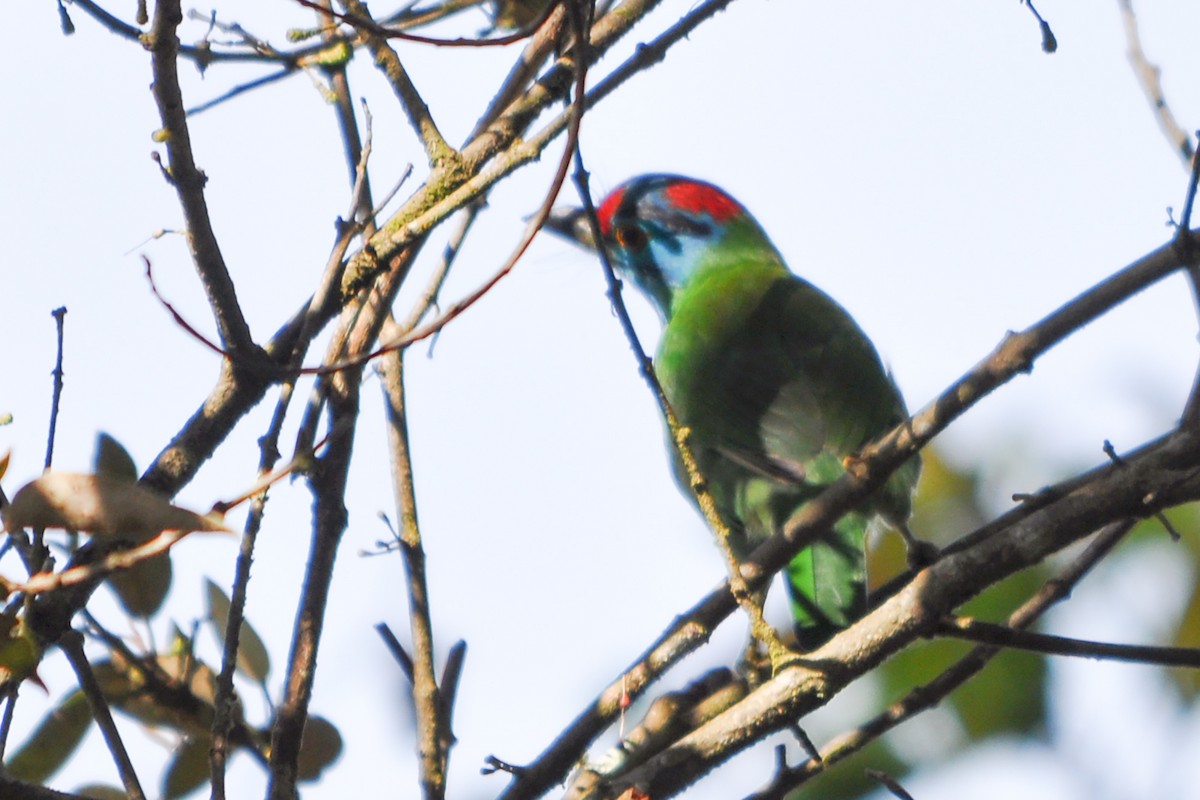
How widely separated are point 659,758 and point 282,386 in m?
0.86

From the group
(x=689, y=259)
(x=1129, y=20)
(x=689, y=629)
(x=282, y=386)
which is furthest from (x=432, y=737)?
(x=689, y=259)

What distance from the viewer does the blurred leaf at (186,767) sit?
106 inches

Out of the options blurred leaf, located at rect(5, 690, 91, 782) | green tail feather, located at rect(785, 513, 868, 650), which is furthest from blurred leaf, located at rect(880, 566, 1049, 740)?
blurred leaf, located at rect(5, 690, 91, 782)

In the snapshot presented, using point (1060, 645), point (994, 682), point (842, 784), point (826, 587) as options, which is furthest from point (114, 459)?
Result: point (994, 682)

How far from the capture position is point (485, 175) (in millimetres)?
2443

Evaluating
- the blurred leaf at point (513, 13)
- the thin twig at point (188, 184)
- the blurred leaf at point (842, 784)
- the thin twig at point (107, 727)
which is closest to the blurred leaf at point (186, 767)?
the thin twig at point (107, 727)

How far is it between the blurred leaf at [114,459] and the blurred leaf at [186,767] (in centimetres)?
60

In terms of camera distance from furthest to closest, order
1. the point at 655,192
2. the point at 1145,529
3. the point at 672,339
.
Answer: the point at 655,192 → the point at 1145,529 → the point at 672,339

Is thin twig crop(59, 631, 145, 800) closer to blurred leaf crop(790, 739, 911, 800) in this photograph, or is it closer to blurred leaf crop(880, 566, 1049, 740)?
blurred leaf crop(790, 739, 911, 800)

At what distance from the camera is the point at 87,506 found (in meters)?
1.64

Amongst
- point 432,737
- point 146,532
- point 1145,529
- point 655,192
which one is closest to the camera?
point 146,532

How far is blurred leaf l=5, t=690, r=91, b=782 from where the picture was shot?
2674 mm

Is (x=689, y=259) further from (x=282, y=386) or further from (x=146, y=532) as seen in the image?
(x=146, y=532)

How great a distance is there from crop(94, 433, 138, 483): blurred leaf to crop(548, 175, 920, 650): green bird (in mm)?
1534
